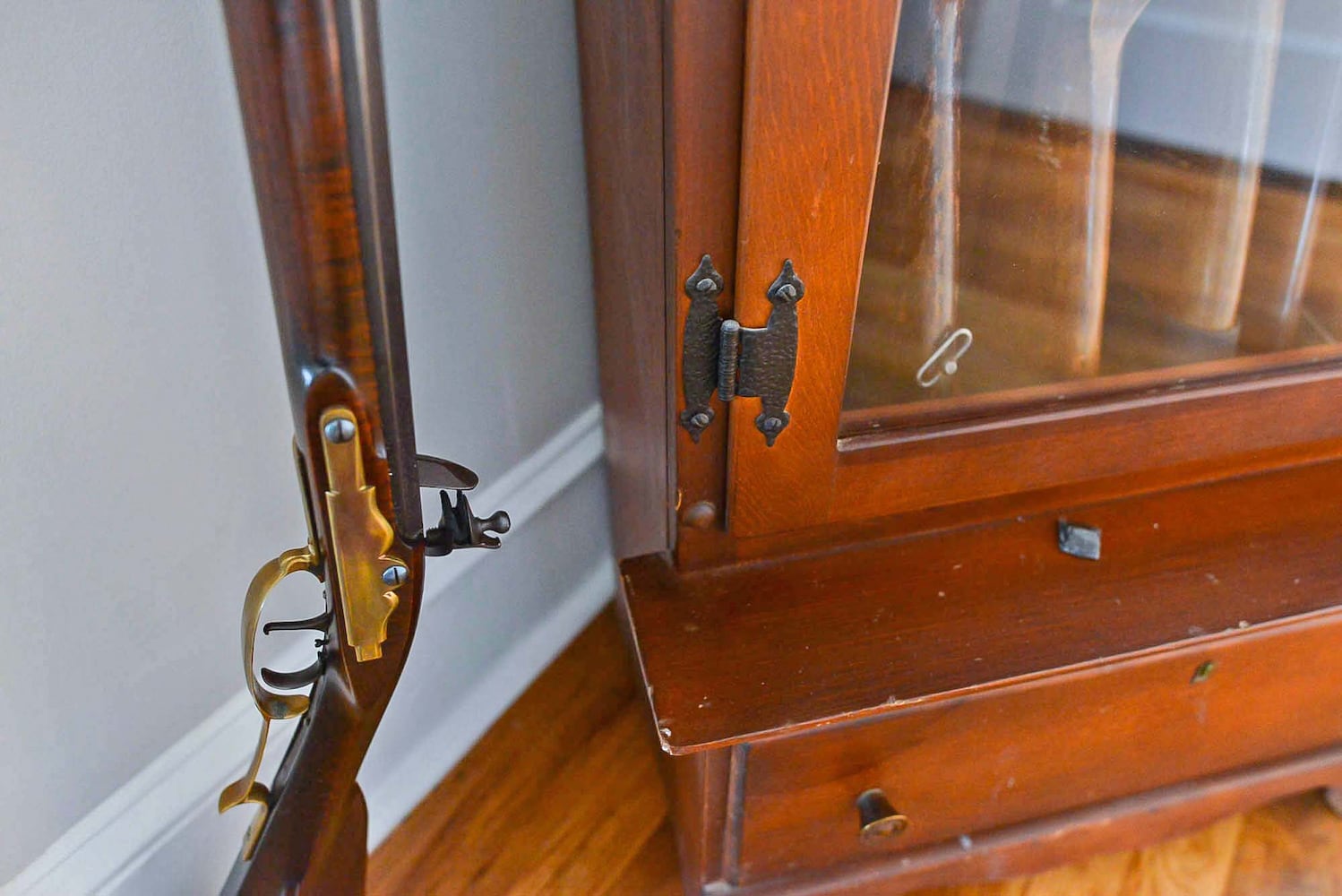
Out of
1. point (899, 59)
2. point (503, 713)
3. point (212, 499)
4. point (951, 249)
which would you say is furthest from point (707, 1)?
point (503, 713)

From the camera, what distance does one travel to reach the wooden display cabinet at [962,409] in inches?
20.0

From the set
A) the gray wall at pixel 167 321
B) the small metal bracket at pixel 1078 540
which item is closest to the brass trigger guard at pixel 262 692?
the gray wall at pixel 167 321

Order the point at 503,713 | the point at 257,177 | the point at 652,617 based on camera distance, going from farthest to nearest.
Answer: the point at 503,713
the point at 652,617
the point at 257,177

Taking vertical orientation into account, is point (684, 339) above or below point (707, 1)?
below

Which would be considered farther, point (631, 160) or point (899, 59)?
point (631, 160)

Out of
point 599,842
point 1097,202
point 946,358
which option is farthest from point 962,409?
A: point 599,842

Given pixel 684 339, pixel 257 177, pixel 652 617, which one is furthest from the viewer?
pixel 652 617

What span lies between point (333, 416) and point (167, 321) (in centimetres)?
24

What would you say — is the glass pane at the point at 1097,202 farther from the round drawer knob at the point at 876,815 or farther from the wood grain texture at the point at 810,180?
the round drawer knob at the point at 876,815

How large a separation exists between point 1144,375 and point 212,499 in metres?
0.58

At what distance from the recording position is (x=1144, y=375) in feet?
2.15

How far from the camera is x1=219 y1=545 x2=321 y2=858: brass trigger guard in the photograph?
0.49m

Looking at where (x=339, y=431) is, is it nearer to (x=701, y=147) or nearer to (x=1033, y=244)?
(x=701, y=147)

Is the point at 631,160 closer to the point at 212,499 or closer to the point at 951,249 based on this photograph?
the point at 951,249
